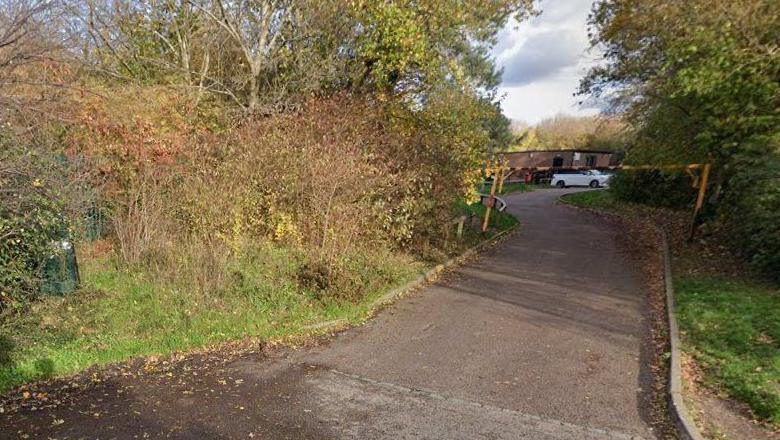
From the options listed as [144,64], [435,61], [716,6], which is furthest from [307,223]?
[716,6]

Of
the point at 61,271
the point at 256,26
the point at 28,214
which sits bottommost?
the point at 61,271

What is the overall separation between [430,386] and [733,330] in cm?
399

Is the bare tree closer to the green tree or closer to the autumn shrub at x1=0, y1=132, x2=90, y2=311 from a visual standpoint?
the autumn shrub at x1=0, y1=132, x2=90, y2=311

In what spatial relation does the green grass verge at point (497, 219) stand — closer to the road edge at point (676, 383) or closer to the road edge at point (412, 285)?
the road edge at point (412, 285)

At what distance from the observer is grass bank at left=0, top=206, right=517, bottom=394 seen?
198 inches

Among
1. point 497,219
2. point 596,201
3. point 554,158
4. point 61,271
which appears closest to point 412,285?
point 61,271

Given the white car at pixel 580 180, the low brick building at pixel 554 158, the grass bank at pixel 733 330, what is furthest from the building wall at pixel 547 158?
the grass bank at pixel 733 330

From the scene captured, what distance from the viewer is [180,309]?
6.10 m

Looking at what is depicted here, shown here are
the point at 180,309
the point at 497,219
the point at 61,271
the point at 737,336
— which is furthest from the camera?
the point at 497,219

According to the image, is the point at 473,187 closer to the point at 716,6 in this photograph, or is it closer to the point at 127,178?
the point at 716,6

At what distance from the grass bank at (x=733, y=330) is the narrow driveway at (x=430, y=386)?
68cm

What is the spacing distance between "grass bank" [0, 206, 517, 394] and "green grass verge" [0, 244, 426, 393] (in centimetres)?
1

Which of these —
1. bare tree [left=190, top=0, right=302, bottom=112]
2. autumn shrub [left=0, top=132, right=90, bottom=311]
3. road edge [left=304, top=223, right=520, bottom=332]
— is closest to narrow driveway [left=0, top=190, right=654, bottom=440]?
road edge [left=304, top=223, right=520, bottom=332]

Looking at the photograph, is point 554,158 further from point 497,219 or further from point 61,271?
point 61,271
